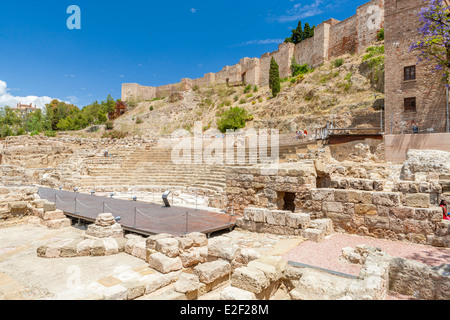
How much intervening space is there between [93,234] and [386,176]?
445 inches

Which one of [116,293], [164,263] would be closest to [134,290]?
[116,293]

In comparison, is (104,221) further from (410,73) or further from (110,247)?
(410,73)

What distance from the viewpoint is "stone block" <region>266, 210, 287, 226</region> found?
273 inches

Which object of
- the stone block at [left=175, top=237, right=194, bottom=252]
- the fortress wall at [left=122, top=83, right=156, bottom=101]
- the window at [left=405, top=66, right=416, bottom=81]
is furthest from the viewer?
the fortress wall at [left=122, top=83, right=156, bottom=101]

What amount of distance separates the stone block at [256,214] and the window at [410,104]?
15860mm

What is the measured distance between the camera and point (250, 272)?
12.9 feet

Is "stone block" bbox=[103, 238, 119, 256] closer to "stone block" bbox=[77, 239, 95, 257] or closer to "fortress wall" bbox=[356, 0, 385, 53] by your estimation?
"stone block" bbox=[77, 239, 95, 257]

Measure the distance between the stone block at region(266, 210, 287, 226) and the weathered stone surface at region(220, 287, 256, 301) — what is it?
3496 mm

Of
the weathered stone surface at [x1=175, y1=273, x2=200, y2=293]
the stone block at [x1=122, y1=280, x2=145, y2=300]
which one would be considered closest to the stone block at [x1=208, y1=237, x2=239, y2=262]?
the weathered stone surface at [x1=175, y1=273, x2=200, y2=293]

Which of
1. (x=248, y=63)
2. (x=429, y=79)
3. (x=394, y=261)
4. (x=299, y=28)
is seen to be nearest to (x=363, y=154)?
(x=429, y=79)

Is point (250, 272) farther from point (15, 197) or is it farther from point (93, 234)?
point (15, 197)

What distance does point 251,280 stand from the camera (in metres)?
3.78

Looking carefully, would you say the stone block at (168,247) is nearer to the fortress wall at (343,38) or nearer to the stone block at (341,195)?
the stone block at (341,195)

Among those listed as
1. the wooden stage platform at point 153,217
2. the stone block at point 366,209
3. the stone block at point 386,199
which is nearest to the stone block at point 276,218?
the wooden stage platform at point 153,217
